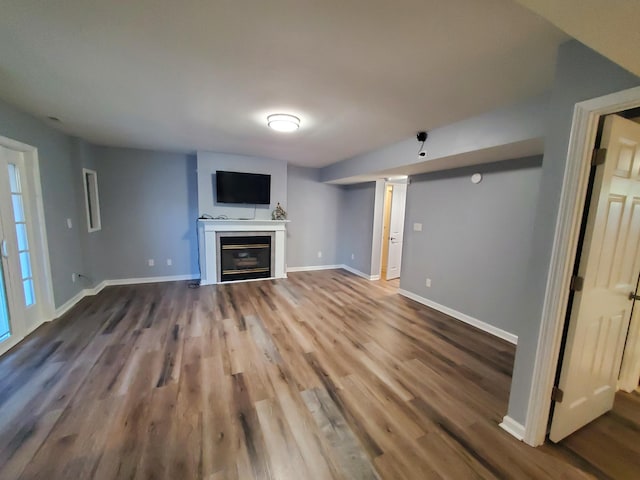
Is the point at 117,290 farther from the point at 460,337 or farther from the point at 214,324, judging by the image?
the point at 460,337

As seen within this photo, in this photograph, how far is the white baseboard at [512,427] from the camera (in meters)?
1.66

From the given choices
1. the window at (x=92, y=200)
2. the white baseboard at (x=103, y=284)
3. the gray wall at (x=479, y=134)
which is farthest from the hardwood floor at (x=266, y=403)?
the gray wall at (x=479, y=134)

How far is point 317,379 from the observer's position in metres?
2.19

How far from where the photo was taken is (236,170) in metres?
4.88

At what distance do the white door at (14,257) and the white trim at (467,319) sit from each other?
510cm

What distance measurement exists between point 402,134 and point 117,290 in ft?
17.3

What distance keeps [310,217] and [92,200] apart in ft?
13.5

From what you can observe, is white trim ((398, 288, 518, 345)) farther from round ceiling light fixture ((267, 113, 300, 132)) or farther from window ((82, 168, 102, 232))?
window ((82, 168, 102, 232))

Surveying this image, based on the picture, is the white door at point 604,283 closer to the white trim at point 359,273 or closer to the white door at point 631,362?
the white door at point 631,362

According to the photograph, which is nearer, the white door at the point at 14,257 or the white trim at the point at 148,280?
the white door at the point at 14,257

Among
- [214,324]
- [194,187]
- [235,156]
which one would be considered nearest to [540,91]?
[214,324]

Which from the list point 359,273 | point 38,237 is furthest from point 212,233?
point 359,273

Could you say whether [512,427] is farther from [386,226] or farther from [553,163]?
→ [386,226]

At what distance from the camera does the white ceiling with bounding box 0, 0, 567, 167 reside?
1.27 meters
